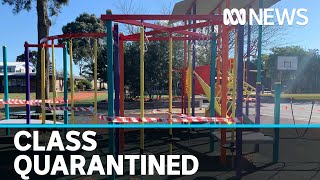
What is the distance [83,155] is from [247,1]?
229 inches

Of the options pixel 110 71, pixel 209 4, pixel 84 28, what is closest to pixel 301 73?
pixel 84 28

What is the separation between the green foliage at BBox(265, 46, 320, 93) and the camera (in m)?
42.9

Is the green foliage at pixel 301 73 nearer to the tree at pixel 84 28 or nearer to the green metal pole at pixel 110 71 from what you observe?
the tree at pixel 84 28

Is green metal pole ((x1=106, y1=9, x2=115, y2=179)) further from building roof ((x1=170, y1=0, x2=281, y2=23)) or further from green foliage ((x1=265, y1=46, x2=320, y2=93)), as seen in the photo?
green foliage ((x1=265, y1=46, x2=320, y2=93))

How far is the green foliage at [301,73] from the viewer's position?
1688 inches

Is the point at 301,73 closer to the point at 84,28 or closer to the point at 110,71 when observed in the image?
the point at 84,28

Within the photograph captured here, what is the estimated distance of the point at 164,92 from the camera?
23078mm

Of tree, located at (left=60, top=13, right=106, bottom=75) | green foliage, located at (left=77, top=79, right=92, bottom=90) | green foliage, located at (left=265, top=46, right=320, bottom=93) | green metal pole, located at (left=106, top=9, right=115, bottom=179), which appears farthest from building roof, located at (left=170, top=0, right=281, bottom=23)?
Answer: green foliage, located at (left=77, top=79, right=92, bottom=90)

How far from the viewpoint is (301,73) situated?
1762 inches

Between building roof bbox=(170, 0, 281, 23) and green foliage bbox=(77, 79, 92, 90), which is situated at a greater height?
building roof bbox=(170, 0, 281, 23)

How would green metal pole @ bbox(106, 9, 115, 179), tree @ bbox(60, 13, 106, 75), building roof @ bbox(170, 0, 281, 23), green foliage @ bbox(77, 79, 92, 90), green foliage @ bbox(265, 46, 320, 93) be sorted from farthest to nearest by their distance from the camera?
green foliage @ bbox(77, 79, 92, 90) → green foliage @ bbox(265, 46, 320, 93) → tree @ bbox(60, 13, 106, 75) → building roof @ bbox(170, 0, 281, 23) → green metal pole @ bbox(106, 9, 115, 179)

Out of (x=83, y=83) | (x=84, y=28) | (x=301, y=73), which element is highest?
(x=84, y=28)

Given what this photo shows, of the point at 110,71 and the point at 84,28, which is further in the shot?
the point at 84,28

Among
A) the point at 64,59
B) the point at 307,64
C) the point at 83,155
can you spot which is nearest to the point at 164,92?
the point at 64,59
